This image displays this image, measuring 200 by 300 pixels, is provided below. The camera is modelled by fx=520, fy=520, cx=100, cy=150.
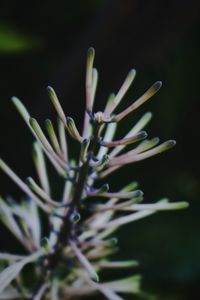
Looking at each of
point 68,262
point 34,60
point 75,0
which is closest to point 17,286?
point 68,262

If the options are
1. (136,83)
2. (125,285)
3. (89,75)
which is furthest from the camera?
(136,83)

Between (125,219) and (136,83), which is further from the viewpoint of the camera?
(136,83)

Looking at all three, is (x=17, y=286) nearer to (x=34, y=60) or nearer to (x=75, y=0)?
(x=34, y=60)

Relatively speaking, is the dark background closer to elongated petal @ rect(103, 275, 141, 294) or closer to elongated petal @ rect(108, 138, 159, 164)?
elongated petal @ rect(103, 275, 141, 294)

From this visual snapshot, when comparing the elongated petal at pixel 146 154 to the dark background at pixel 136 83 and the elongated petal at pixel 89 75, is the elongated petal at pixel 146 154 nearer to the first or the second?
the elongated petal at pixel 89 75

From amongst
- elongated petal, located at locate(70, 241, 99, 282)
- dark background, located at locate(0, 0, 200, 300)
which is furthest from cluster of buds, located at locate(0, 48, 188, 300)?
dark background, located at locate(0, 0, 200, 300)

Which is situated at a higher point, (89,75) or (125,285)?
(89,75)

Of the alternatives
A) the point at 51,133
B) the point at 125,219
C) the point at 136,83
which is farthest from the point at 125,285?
the point at 136,83

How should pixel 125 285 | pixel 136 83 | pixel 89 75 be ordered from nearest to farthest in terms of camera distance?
pixel 89 75
pixel 125 285
pixel 136 83

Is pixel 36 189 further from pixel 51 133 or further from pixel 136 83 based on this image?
pixel 136 83
